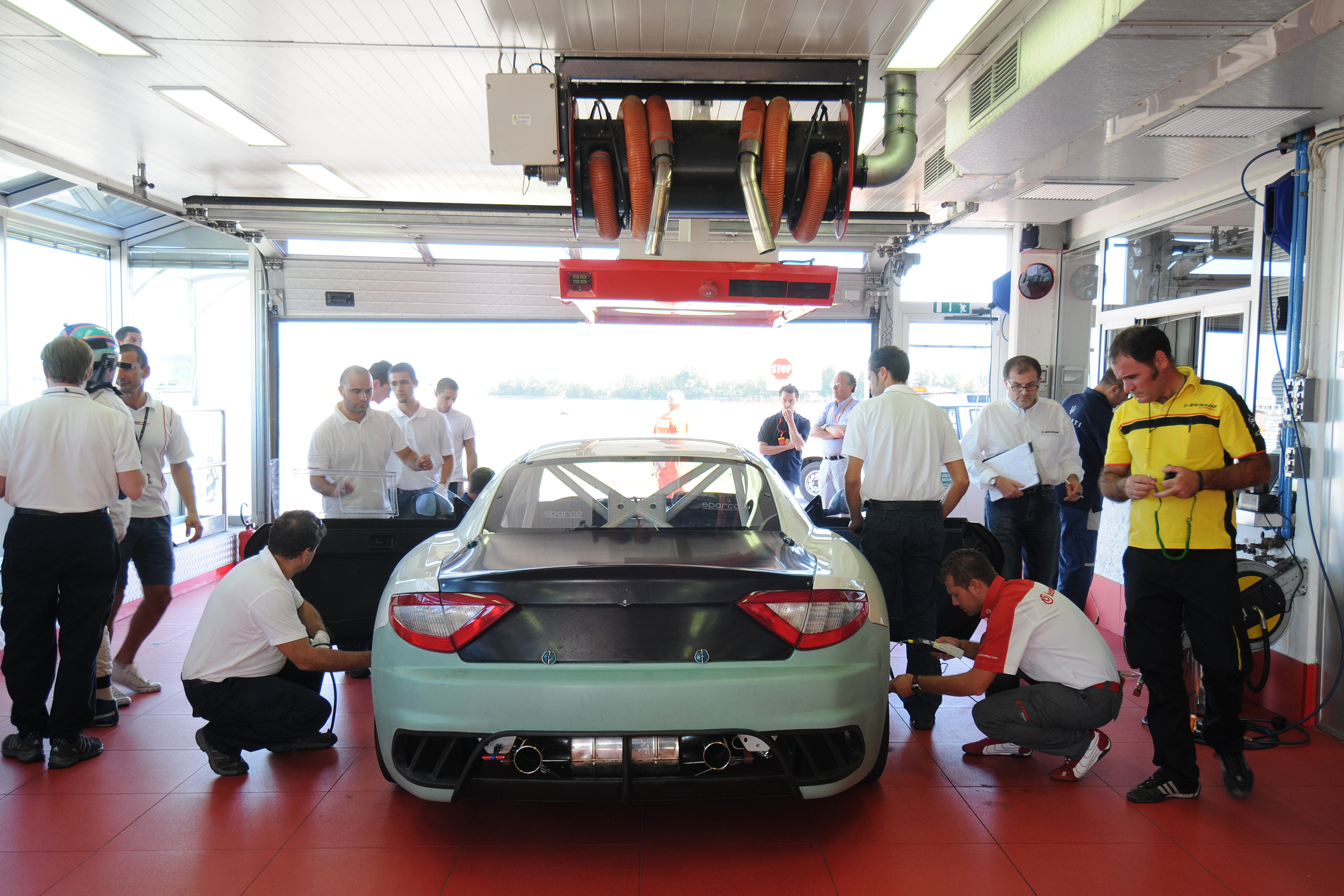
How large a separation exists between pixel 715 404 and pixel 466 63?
615cm

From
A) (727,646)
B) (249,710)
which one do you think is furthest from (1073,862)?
(249,710)

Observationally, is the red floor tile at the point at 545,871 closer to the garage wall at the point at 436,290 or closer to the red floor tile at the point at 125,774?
the red floor tile at the point at 125,774

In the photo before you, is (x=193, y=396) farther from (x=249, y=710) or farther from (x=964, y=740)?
(x=964, y=740)

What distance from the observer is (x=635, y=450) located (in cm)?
325

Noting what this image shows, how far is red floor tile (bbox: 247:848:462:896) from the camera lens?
7.71 feet

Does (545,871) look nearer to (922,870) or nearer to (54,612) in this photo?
(922,870)

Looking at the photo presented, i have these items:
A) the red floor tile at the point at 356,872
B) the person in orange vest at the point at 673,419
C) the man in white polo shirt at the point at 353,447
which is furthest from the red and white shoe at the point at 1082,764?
the person in orange vest at the point at 673,419

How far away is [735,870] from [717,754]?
43cm

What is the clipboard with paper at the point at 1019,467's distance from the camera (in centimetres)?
453

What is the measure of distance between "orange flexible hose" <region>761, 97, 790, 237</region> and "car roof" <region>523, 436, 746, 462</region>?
3.95ft

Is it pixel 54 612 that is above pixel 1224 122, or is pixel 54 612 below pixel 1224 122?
below

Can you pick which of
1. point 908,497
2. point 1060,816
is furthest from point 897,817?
point 908,497

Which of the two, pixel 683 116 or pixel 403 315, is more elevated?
pixel 683 116

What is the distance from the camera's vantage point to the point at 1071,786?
3.11 meters
